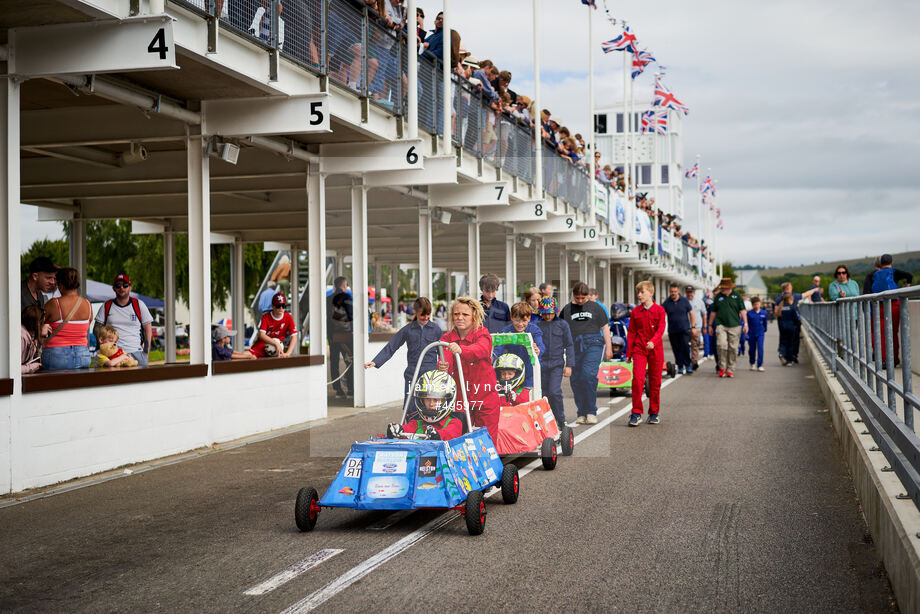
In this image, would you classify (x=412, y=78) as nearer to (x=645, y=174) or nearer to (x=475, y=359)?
(x=475, y=359)

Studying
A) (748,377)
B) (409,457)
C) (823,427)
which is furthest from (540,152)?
(409,457)

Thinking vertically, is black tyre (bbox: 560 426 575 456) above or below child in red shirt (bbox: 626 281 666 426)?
below

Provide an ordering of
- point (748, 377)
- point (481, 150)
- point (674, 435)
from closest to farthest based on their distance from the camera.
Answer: point (674, 435) → point (481, 150) → point (748, 377)

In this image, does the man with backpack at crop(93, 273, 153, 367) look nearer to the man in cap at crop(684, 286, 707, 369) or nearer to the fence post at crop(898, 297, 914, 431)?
the fence post at crop(898, 297, 914, 431)

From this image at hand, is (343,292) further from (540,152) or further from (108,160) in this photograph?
(540,152)

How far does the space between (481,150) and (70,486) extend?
502 inches

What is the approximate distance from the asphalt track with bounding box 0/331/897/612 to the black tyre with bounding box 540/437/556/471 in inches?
4.7

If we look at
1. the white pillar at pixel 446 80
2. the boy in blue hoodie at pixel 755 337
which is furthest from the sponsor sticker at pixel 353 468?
the boy in blue hoodie at pixel 755 337

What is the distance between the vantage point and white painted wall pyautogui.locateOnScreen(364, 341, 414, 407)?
1814 centimetres

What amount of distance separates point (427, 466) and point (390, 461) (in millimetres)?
276

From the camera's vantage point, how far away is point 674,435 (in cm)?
1316

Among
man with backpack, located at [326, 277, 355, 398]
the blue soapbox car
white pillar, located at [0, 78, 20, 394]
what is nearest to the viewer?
the blue soapbox car

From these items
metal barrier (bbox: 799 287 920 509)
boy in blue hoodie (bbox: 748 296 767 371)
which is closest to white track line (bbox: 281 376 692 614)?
metal barrier (bbox: 799 287 920 509)

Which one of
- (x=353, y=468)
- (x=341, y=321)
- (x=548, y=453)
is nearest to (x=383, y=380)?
(x=341, y=321)
